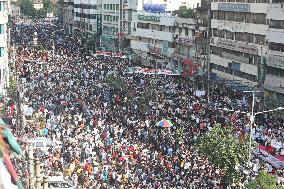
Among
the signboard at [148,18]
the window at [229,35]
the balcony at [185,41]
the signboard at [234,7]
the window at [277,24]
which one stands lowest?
the balcony at [185,41]

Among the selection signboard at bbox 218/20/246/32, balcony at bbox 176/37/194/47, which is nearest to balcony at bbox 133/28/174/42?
balcony at bbox 176/37/194/47

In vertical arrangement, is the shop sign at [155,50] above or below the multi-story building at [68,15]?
below

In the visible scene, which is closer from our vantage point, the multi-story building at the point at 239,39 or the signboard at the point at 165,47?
the multi-story building at the point at 239,39

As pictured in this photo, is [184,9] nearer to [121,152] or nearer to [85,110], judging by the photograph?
[85,110]

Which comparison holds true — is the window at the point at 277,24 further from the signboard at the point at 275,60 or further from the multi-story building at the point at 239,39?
the signboard at the point at 275,60

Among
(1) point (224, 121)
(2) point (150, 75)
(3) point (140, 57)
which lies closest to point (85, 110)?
(1) point (224, 121)

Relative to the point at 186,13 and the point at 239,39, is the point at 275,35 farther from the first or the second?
the point at 186,13

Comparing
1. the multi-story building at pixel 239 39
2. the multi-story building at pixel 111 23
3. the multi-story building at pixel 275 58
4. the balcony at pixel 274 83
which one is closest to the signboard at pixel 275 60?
the multi-story building at pixel 275 58

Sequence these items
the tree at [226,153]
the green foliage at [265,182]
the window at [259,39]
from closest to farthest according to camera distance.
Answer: the green foliage at [265,182] < the tree at [226,153] < the window at [259,39]
